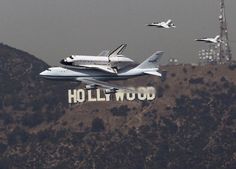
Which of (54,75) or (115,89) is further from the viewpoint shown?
(54,75)

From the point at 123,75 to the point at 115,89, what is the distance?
25.9 ft

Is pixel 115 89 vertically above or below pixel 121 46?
below

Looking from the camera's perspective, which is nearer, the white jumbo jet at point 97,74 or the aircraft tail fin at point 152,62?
the white jumbo jet at point 97,74

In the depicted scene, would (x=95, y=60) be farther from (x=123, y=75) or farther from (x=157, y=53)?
(x=157, y=53)

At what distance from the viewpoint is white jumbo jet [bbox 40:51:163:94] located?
17650 centimetres

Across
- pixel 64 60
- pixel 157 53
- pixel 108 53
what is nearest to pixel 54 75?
pixel 64 60

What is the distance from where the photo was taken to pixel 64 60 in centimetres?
18212

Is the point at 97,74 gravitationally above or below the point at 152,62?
below

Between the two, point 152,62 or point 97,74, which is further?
point 152,62

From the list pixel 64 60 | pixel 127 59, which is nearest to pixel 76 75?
pixel 64 60

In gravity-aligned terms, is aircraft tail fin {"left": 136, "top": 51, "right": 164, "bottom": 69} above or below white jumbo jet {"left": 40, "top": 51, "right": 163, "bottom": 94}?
above

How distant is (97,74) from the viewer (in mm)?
178625

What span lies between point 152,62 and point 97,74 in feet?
59.4

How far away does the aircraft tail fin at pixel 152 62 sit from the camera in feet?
611
